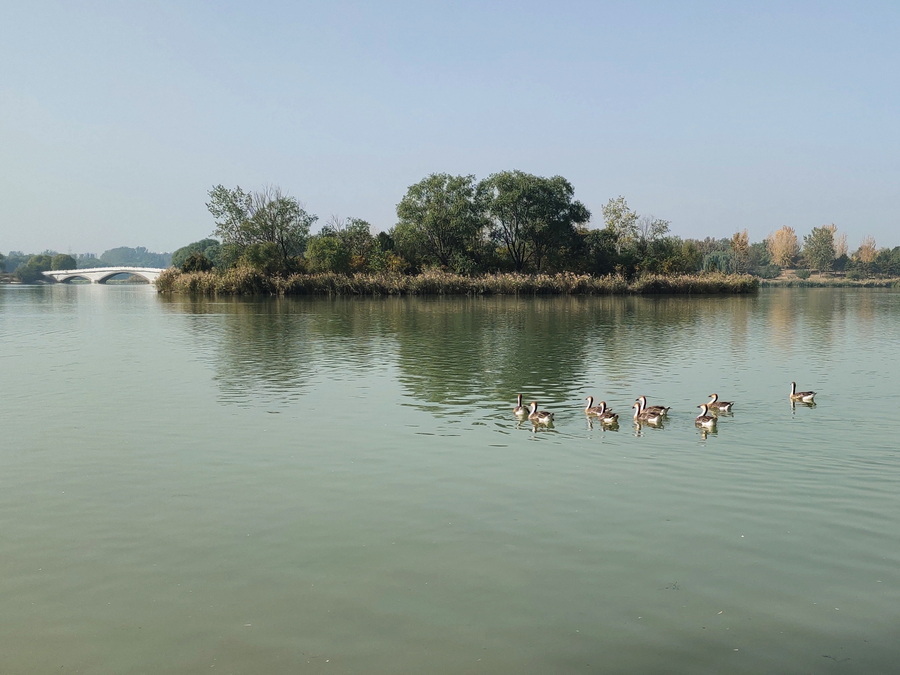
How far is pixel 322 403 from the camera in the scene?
1803 centimetres

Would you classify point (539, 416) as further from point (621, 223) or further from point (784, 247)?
point (784, 247)

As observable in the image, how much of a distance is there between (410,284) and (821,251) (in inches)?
5631

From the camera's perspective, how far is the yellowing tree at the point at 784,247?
620 ft

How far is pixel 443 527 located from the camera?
9.40 m

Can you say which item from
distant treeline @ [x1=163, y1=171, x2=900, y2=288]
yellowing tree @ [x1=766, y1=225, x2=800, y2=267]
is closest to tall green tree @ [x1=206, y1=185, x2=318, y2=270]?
distant treeline @ [x1=163, y1=171, x2=900, y2=288]

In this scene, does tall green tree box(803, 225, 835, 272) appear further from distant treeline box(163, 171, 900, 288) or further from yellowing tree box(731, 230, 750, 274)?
distant treeline box(163, 171, 900, 288)

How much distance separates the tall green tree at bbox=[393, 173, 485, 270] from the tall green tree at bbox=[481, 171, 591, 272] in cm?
259

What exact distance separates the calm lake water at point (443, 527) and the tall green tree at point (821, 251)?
593 ft

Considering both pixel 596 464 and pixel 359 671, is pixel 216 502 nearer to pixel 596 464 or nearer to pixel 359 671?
pixel 359 671

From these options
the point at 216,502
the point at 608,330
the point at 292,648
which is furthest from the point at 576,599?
the point at 608,330

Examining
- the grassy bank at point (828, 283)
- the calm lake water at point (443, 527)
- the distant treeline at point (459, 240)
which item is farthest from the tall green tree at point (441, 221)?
the grassy bank at point (828, 283)

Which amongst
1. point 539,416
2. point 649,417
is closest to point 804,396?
point 649,417

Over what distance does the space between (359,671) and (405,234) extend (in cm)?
7801

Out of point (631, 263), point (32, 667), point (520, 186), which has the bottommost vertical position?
point (32, 667)
